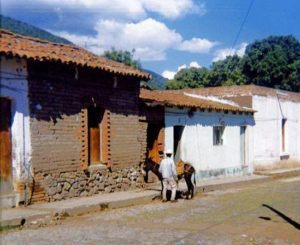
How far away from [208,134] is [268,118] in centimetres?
583

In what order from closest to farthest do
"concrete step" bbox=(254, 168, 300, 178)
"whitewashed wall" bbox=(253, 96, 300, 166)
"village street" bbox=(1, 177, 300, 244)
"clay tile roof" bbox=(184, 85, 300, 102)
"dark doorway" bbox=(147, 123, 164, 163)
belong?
"village street" bbox=(1, 177, 300, 244) → "dark doorway" bbox=(147, 123, 164, 163) → "concrete step" bbox=(254, 168, 300, 178) → "clay tile roof" bbox=(184, 85, 300, 102) → "whitewashed wall" bbox=(253, 96, 300, 166)

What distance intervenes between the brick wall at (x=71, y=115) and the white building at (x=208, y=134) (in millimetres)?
1682

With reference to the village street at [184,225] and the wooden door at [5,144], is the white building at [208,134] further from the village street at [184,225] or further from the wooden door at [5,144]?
the wooden door at [5,144]

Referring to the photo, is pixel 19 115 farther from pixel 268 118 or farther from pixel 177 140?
pixel 268 118

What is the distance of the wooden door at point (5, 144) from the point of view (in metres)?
11.7

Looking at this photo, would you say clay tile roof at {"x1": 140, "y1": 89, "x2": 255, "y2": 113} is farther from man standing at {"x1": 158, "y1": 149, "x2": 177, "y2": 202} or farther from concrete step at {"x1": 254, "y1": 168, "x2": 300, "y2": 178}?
man standing at {"x1": 158, "y1": 149, "x2": 177, "y2": 202}

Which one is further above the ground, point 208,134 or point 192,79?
point 192,79

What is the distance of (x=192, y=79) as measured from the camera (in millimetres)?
43531

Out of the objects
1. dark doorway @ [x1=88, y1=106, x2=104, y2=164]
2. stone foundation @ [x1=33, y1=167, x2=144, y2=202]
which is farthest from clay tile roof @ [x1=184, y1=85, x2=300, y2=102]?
dark doorway @ [x1=88, y1=106, x2=104, y2=164]

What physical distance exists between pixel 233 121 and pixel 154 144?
5.85 m

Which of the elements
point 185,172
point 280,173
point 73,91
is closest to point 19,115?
point 73,91

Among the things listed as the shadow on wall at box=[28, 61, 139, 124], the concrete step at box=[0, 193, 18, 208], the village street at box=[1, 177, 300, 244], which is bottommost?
the village street at box=[1, 177, 300, 244]

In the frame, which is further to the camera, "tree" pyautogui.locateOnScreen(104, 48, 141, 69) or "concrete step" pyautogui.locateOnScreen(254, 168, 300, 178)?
"tree" pyautogui.locateOnScreen(104, 48, 141, 69)

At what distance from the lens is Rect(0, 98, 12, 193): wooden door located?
11.7m
